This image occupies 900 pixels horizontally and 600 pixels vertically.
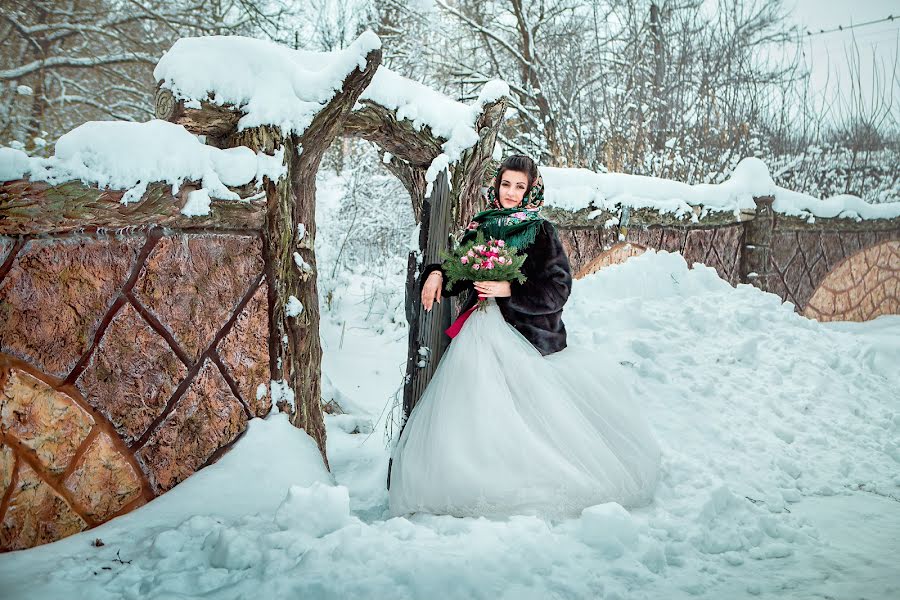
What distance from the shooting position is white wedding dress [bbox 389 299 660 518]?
271cm

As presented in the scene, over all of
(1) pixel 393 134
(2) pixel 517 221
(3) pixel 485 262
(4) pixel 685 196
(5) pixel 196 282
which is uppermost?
(4) pixel 685 196

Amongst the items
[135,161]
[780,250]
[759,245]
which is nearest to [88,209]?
[135,161]

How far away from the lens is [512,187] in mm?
3236

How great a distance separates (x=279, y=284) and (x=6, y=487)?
1381mm

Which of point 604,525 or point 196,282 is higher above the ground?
point 196,282

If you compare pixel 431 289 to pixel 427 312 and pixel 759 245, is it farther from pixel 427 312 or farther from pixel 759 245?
pixel 759 245

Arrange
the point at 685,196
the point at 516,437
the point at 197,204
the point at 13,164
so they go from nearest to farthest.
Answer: the point at 13,164
the point at 197,204
the point at 516,437
the point at 685,196

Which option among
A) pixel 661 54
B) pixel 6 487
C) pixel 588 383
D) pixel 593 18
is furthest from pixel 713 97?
pixel 6 487

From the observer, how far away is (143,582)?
203cm

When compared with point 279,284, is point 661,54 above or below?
above

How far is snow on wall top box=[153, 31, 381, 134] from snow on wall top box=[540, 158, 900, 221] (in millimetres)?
3184

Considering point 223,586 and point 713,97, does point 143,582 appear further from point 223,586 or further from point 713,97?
point 713,97

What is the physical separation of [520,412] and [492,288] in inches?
25.8

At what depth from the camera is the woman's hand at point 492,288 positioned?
3.08 metres
